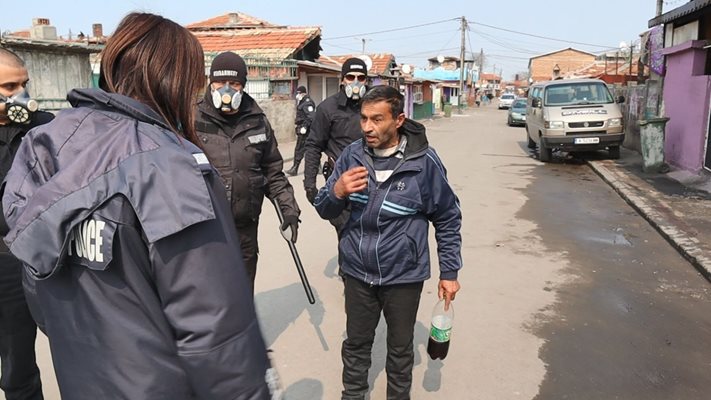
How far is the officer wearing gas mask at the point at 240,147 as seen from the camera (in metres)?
3.34

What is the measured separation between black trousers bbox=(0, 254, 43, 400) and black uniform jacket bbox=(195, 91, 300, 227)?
3.75 ft

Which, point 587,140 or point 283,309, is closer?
point 283,309

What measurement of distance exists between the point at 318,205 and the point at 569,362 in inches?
82.6

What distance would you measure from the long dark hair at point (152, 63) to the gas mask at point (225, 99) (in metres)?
1.88

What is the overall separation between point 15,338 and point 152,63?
75.0 inches

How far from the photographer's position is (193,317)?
124 centimetres

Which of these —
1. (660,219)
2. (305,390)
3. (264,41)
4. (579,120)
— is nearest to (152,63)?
(305,390)

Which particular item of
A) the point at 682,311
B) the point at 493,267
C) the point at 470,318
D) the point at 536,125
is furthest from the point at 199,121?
the point at 536,125

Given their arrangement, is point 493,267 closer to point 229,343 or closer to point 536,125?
point 229,343

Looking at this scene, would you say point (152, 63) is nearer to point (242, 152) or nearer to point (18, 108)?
point (18, 108)

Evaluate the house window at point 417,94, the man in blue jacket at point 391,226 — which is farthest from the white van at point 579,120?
the house window at point 417,94

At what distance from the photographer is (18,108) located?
8.58ft

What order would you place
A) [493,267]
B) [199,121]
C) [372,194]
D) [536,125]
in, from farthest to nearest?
[536,125], [493,267], [199,121], [372,194]

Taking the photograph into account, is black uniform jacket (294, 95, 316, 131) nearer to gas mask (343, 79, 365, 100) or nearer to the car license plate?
the car license plate
